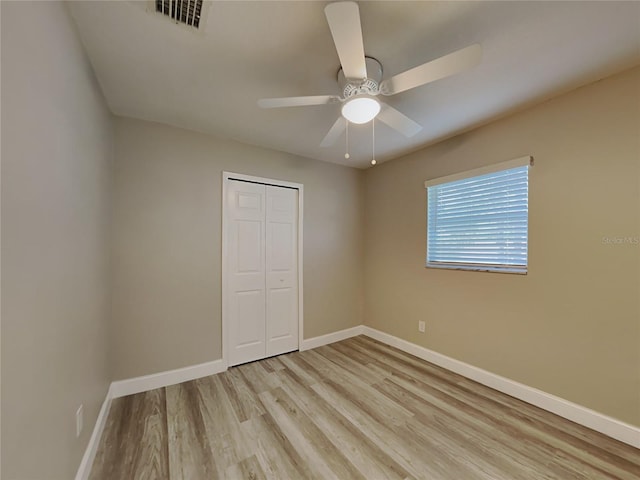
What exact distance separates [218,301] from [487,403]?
2.63m

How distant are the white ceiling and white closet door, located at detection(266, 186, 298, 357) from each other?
1.06 metres

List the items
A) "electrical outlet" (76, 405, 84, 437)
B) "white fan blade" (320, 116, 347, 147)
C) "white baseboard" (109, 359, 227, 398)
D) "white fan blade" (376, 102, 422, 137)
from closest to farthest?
1. "electrical outlet" (76, 405, 84, 437)
2. "white fan blade" (376, 102, 422, 137)
3. "white fan blade" (320, 116, 347, 147)
4. "white baseboard" (109, 359, 227, 398)

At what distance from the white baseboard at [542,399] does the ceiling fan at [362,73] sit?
7.62ft

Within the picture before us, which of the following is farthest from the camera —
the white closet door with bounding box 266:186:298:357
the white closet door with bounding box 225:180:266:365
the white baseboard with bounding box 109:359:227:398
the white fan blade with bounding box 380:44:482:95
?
the white closet door with bounding box 266:186:298:357

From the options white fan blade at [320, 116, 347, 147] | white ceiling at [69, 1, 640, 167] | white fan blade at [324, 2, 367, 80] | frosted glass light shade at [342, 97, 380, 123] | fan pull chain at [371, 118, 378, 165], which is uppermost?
white ceiling at [69, 1, 640, 167]

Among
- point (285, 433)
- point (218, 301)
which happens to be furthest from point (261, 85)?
point (285, 433)

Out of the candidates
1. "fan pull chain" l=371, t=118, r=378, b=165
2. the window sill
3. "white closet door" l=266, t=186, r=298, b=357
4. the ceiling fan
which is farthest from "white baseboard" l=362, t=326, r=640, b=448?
the ceiling fan

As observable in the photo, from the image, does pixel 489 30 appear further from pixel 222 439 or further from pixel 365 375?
pixel 222 439

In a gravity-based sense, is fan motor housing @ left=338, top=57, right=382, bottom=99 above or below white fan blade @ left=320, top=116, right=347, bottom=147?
above

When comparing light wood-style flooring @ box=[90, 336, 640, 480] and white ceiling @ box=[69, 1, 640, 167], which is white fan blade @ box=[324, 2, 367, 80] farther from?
light wood-style flooring @ box=[90, 336, 640, 480]

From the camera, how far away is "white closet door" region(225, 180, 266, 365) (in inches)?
110

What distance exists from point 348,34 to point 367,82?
15.8 inches

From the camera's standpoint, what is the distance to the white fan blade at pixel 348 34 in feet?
3.30

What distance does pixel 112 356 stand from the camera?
2197 millimetres
